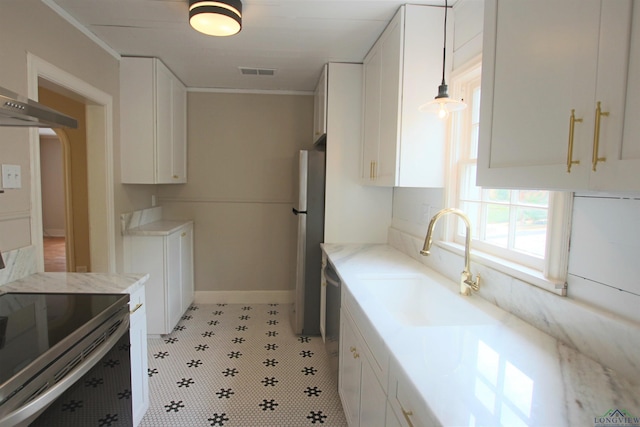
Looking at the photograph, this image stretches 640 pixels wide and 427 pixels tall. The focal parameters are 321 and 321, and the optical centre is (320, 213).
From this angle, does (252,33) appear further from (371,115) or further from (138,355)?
(138,355)

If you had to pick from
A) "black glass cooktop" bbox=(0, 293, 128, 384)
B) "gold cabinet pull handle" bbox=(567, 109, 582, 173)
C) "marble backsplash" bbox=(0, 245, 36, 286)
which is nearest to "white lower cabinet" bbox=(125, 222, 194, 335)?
"marble backsplash" bbox=(0, 245, 36, 286)

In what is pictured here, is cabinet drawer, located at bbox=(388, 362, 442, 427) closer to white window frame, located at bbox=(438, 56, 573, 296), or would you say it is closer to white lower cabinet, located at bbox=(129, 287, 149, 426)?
white window frame, located at bbox=(438, 56, 573, 296)

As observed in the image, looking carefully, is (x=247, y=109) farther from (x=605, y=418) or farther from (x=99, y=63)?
(x=605, y=418)

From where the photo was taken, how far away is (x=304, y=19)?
1970 mm

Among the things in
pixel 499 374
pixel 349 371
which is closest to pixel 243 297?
pixel 349 371

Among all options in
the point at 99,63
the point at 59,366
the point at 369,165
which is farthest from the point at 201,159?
the point at 59,366

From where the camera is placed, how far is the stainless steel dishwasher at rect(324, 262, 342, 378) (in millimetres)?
1983

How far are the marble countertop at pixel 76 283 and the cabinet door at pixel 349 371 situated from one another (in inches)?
43.4

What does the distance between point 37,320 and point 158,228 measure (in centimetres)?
178

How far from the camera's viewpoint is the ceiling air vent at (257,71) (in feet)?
9.37

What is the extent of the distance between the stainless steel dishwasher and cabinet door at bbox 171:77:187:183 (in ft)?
6.15

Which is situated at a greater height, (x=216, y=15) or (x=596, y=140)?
(x=216, y=15)

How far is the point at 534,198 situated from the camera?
52.4 inches

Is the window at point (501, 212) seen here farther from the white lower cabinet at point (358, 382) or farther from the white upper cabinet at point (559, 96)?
the white lower cabinet at point (358, 382)
